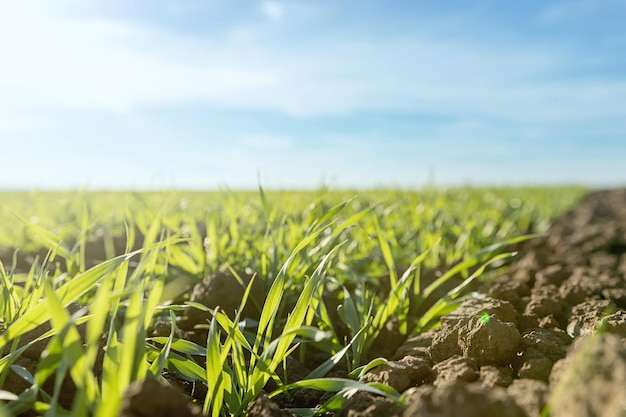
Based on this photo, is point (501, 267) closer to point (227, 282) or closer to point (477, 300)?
point (477, 300)

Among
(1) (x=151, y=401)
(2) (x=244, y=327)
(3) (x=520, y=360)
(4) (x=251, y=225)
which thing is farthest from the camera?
(4) (x=251, y=225)

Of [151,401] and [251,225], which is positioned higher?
[251,225]

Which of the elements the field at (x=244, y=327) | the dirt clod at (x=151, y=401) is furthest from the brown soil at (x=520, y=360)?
the dirt clod at (x=151, y=401)

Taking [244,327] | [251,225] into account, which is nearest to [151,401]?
[244,327]

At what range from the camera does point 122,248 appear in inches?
103

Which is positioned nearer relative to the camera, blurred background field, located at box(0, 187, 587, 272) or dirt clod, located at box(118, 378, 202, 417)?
dirt clod, located at box(118, 378, 202, 417)

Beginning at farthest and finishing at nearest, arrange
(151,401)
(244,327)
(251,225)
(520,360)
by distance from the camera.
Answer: (251,225) → (244,327) → (520,360) → (151,401)

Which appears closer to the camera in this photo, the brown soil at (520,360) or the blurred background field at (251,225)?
the brown soil at (520,360)

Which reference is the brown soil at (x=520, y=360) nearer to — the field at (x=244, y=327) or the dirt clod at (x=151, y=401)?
the field at (x=244, y=327)

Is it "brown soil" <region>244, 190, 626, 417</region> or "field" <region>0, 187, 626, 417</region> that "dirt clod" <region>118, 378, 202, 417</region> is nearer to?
"field" <region>0, 187, 626, 417</region>

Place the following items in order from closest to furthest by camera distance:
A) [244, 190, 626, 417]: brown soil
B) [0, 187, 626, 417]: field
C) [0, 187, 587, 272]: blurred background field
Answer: [244, 190, 626, 417]: brown soil < [0, 187, 626, 417]: field < [0, 187, 587, 272]: blurred background field

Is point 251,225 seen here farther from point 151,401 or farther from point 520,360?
point 151,401

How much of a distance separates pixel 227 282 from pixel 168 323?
240mm

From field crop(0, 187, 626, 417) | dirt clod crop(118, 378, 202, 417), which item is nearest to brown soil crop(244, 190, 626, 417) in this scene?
field crop(0, 187, 626, 417)
